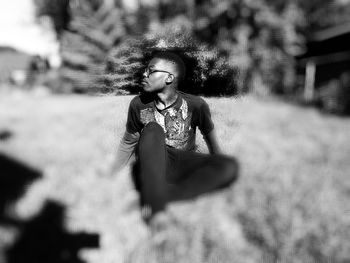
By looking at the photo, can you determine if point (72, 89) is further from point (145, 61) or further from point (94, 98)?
point (145, 61)

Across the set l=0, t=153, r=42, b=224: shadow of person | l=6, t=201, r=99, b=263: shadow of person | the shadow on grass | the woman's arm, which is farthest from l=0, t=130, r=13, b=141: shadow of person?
the woman's arm

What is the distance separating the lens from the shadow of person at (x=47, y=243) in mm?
2816

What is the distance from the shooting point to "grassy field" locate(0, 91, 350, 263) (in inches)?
42.9

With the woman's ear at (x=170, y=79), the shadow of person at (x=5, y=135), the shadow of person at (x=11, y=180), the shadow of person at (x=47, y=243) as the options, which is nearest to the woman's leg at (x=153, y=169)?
the woman's ear at (x=170, y=79)

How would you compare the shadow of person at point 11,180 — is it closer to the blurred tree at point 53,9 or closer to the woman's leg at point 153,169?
the blurred tree at point 53,9

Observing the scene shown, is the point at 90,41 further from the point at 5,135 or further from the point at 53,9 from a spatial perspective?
the point at 5,135

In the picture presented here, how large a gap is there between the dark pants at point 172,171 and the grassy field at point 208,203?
0.10 meters

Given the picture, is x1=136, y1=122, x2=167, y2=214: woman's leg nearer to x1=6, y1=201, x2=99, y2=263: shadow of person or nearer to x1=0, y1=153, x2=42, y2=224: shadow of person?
x1=6, y1=201, x2=99, y2=263: shadow of person

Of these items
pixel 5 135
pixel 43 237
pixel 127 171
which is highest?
pixel 127 171

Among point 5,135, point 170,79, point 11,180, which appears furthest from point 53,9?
point 5,135

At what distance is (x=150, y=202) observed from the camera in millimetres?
680

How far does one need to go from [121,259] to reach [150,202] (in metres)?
2.19

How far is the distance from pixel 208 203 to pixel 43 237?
1.62 meters

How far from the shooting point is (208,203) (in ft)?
11.7
